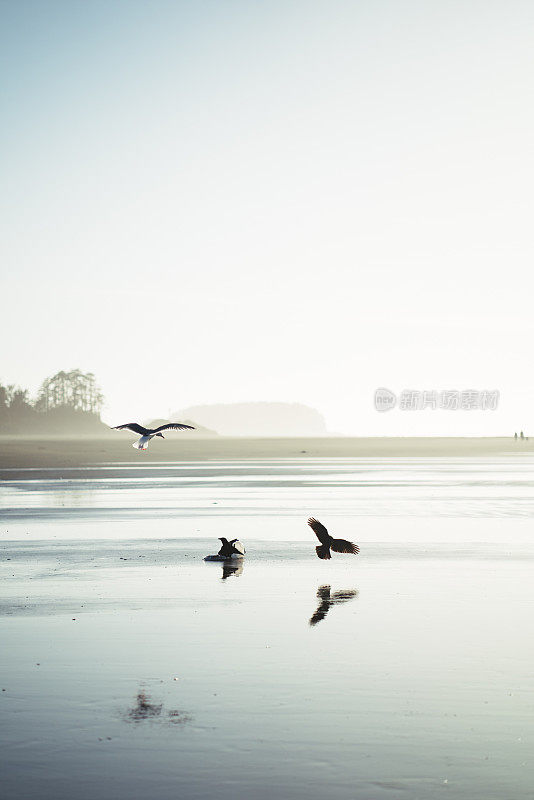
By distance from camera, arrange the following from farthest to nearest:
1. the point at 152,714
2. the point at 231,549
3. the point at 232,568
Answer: the point at 231,549
the point at 232,568
the point at 152,714

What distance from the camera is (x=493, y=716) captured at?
9.47 meters

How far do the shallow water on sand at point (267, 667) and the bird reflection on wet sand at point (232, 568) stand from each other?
0.12 metres

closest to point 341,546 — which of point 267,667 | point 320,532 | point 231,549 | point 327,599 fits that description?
point 320,532

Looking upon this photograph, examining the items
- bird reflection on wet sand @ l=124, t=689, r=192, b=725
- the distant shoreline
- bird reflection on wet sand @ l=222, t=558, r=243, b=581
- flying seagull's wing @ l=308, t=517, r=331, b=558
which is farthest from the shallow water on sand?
the distant shoreline

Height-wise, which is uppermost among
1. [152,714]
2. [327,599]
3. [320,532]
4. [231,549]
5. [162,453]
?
[162,453]

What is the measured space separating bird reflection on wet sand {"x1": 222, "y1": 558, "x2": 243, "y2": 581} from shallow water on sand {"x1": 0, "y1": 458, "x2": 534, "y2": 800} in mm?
125

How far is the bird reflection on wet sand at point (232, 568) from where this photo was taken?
19094mm

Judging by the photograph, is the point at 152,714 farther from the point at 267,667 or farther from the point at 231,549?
the point at 231,549

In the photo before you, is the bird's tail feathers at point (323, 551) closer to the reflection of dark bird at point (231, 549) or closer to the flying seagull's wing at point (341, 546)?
the flying seagull's wing at point (341, 546)

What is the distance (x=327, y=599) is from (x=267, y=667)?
4833 mm

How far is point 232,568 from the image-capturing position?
19.8 meters

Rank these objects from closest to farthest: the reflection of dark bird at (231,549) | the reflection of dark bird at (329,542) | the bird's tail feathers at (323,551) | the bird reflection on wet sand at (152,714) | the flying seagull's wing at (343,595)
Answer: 1. the bird reflection on wet sand at (152,714)
2. the flying seagull's wing at (343,595)
3. the reflection of dark bird at (329,542)
4. the bird's tail feathers at (323,551)
5. the reflection of dark bird at (231,549)

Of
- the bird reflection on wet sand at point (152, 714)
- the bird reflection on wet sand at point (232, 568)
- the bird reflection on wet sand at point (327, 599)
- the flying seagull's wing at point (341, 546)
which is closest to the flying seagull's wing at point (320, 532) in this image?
the flying seagull's wing at point (341, 546)

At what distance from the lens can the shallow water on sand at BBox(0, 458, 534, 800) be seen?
800 centimetres
